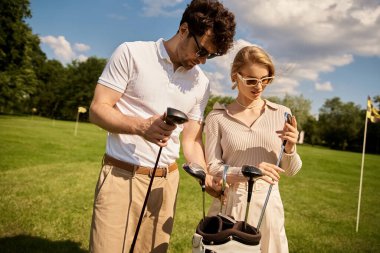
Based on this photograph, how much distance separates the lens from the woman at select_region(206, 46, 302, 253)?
2.89 m

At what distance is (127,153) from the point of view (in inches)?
113

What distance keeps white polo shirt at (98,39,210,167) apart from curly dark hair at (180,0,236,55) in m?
0.35

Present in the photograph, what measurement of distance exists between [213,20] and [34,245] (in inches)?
210

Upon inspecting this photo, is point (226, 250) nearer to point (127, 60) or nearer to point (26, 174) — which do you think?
point (127, 60)

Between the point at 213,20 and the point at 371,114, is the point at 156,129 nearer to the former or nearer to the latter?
the point at 213,20

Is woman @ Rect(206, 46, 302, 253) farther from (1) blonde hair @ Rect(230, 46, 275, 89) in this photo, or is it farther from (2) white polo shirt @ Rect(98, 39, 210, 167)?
(2) white polo shirt @ Rect(98, 39, 210, 167)

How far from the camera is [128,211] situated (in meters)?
2.95

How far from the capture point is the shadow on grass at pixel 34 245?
A: 228 inches

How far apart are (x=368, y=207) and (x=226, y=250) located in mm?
12824

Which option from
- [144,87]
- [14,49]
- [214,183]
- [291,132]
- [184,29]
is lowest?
[214,183]

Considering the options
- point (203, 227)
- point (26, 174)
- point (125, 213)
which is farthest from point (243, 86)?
point (26, 174)

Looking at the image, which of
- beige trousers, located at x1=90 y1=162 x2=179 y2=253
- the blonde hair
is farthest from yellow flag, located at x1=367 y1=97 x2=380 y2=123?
beige trousers, located at x1=90 y1=162 x2=179 y2=253

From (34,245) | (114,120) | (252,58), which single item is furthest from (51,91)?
(114,120)

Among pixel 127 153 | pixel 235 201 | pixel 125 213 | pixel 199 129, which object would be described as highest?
pixel 199 129
